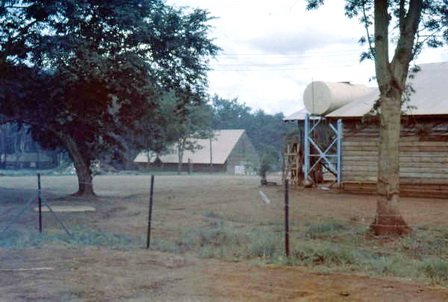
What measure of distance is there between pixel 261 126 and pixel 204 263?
3665 inches

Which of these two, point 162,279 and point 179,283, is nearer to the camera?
point 179,283

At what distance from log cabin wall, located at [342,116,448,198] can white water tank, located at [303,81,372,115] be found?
226cm

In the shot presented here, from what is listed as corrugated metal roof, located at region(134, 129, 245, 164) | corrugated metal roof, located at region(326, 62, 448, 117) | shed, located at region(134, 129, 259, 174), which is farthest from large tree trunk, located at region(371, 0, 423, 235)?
corrugated metal roof, located at region(134, 129, 245, 164)

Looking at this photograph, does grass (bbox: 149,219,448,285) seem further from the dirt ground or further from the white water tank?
the white water tank

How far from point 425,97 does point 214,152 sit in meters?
52.5

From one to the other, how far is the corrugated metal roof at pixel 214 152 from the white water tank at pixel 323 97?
46.4 metres

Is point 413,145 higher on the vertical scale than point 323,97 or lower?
lower

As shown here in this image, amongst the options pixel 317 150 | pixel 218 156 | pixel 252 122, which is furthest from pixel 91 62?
pixel 252 122

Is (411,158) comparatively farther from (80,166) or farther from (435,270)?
(435,270)

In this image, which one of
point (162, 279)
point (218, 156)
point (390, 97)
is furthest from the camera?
point (218, 156)

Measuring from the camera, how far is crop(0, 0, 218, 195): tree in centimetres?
2055

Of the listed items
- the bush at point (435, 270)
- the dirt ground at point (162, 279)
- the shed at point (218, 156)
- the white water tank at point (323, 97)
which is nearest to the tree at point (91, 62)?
the white water tank at point (323, 97)

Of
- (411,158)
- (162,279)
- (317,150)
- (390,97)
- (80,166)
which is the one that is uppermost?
(390,97)

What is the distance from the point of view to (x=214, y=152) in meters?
77.2
